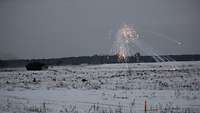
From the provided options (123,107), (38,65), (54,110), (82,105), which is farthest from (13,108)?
(38,65)

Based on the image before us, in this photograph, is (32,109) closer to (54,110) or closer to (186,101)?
(54,110)

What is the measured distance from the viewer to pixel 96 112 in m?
14.4

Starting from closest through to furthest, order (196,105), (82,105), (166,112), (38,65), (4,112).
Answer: (166,112)
(4,112)
(196,105)
(82,105)
(38,65)

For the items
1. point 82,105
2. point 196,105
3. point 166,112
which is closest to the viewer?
point 166,112

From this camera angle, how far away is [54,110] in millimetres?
15375

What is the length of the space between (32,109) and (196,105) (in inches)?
362

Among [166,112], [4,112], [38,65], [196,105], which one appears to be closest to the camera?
[166,112]

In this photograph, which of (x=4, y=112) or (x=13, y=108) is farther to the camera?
(x=13, y=108)

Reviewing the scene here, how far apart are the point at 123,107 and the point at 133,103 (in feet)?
5.35

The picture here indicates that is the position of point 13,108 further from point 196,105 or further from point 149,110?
point 196,105

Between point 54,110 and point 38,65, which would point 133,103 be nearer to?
point 54,110

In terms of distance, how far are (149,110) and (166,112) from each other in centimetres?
100

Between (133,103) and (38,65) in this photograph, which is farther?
(38,65)

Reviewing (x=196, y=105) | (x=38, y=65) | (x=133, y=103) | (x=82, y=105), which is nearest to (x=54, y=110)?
(x=82, y=105)
